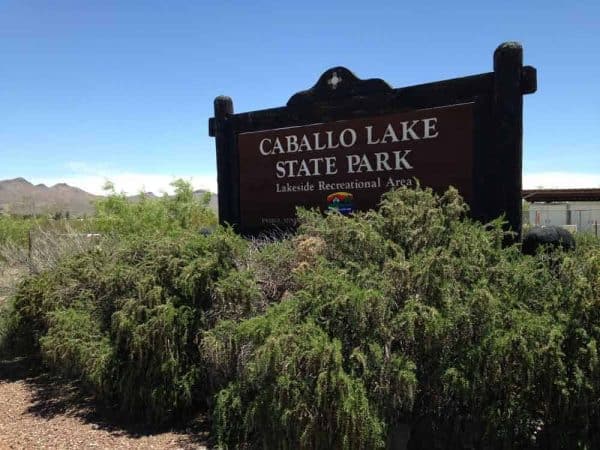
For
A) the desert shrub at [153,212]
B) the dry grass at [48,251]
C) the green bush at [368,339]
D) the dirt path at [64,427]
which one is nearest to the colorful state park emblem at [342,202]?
the green bush at [368,339]

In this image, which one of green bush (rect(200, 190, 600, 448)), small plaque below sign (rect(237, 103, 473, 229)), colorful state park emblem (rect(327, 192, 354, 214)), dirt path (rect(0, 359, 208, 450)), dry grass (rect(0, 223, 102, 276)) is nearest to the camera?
green bush (rect(200, 190, 600, 448))

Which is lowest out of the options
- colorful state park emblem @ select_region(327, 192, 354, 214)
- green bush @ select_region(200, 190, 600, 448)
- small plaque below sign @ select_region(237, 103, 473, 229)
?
green bush @ select_region(200, 190, 600, 448)

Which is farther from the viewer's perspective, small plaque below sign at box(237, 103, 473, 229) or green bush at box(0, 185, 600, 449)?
small plaque below sign at box(237, 103, 473, 229)

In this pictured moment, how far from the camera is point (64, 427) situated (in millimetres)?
5637

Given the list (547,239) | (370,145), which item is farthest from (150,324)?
(547,239)

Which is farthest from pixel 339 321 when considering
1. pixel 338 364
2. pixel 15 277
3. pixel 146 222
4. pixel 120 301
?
pixel 146 222

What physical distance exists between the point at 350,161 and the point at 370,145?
0.36 metres

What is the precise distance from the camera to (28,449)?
5.17 metres

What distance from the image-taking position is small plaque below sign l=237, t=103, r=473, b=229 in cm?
677

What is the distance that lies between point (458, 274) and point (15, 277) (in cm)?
782

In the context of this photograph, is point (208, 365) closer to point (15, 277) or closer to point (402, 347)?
point (402, 347)

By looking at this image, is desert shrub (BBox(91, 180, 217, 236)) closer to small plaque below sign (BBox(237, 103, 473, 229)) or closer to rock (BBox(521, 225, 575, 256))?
small plaque below sign (BBox(237, 103, 473, 229))

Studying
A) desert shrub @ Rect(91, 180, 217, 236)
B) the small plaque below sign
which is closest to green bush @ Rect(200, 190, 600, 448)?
the small plaque below sign

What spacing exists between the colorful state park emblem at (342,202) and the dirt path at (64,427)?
3368 millimetres
